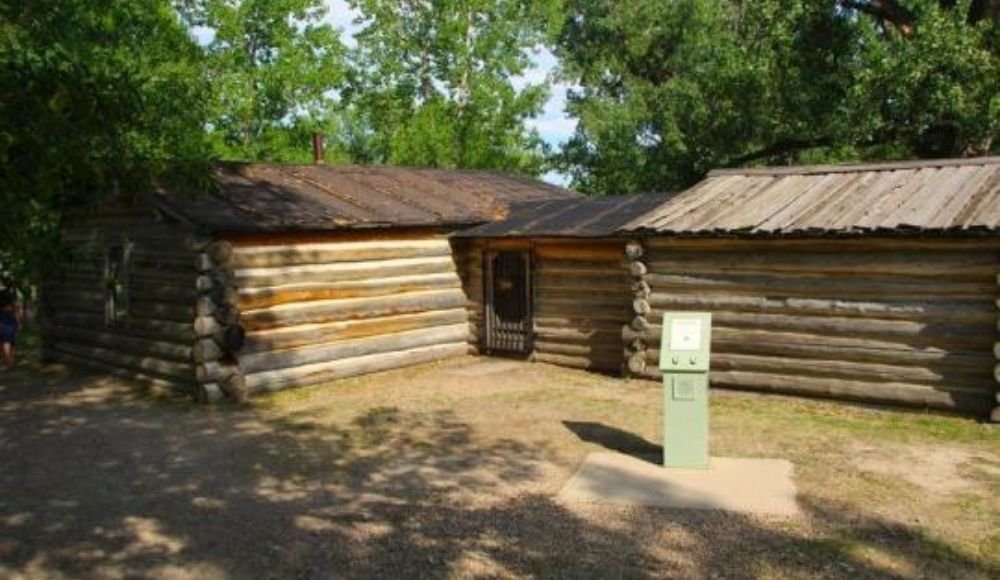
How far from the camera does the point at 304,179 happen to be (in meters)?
16.0

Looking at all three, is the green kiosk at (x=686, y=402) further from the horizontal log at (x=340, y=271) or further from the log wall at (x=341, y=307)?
the horizontal log at (x=340, y=271)

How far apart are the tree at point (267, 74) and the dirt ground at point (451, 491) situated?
68.8 ft

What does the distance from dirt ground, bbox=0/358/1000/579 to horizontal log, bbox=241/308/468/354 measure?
0.91m

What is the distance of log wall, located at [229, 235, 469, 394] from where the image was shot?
13125mm

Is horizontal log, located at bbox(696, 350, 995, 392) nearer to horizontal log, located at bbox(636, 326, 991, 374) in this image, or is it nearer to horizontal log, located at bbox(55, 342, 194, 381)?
horizontal log, located at bbox(636, 326, 991, 374)

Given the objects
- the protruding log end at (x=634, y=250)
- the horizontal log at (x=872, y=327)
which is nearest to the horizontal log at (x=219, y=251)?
the protruding log end at (x=634, y=250)

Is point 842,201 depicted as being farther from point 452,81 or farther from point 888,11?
point 452,81

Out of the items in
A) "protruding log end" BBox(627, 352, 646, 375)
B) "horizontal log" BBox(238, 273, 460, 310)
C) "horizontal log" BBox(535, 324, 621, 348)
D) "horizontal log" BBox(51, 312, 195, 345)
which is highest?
"horizontal log" BBox(238, 273, 460, 310)

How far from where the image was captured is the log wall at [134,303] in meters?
13.1

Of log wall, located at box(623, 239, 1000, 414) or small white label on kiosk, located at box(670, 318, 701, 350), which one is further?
log wall, located at box(623, 239, 1000, 414)

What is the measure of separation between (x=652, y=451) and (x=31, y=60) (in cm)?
674

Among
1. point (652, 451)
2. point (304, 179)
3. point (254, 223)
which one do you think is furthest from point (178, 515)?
point (304, 179)

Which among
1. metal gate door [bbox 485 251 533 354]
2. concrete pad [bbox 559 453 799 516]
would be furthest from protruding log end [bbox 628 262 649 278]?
concrete pad [bbox 559 453 799 516]

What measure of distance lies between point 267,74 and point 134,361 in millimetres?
20881
